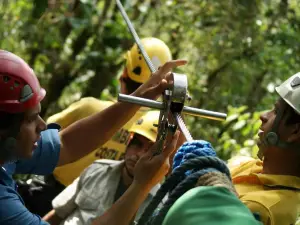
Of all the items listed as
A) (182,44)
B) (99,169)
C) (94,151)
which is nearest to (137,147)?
(99,169)

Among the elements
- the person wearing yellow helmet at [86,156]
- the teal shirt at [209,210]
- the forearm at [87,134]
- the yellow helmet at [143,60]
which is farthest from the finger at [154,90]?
the yellow helmet at [143,60]

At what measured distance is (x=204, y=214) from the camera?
1271 mm

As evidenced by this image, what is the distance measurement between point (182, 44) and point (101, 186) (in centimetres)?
473

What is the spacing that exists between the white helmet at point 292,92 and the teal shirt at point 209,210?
4.36ft

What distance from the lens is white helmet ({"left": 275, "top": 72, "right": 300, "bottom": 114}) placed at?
2.63 metres

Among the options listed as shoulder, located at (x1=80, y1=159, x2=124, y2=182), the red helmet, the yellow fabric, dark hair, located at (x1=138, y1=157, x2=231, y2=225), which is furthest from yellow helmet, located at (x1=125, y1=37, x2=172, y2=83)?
dark hair, located at (x1=138, y1=157, x2=231, y2=225)

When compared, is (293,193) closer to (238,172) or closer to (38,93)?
(238,172)

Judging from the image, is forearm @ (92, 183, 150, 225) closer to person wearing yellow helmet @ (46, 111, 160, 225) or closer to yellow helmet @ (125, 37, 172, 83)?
person wearing yellow helmet @ (46, 111, 160, 225)

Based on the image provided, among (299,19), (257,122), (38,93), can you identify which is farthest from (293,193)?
(299,19)

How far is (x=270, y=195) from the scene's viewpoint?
2.47m

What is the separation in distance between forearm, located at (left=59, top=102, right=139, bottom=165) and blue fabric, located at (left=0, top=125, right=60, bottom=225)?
8 centimetres

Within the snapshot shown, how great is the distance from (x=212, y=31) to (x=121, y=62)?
120 centimetres

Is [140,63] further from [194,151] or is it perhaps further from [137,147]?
[194,151]

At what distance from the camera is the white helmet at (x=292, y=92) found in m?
2.63
